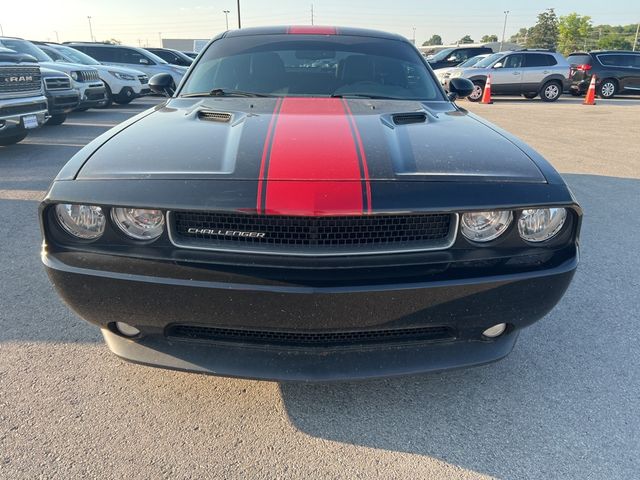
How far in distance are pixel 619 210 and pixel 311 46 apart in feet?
11.3

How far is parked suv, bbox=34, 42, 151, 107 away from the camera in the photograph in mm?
11521

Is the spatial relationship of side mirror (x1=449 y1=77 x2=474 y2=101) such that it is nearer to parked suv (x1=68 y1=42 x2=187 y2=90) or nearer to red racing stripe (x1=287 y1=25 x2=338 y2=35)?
red racing stripe (x1=287 y1=25 x2=338 y2=35)

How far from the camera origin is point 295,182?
1.58m

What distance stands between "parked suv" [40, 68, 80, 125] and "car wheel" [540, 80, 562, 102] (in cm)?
1349

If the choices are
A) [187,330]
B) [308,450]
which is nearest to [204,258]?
[187,330]

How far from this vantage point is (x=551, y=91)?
604 inches

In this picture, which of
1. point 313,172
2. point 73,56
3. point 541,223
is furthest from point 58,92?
point 541,223

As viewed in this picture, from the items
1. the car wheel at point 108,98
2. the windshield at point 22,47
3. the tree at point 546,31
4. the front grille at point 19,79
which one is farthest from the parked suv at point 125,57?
the tree at point 546,31

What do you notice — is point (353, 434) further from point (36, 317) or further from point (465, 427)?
point (36, 317)

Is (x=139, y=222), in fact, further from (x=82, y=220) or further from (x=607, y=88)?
(x=607, y=88)

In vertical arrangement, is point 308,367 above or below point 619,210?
above

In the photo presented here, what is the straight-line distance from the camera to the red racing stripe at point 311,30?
11.0ft

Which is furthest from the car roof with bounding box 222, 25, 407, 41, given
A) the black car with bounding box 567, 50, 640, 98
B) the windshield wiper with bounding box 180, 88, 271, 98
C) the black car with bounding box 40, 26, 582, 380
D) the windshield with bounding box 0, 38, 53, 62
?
the black car with bounding box 567, 50, 640, 98

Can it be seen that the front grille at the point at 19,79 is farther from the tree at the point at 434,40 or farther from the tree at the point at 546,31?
the tree at the point at 434,40
